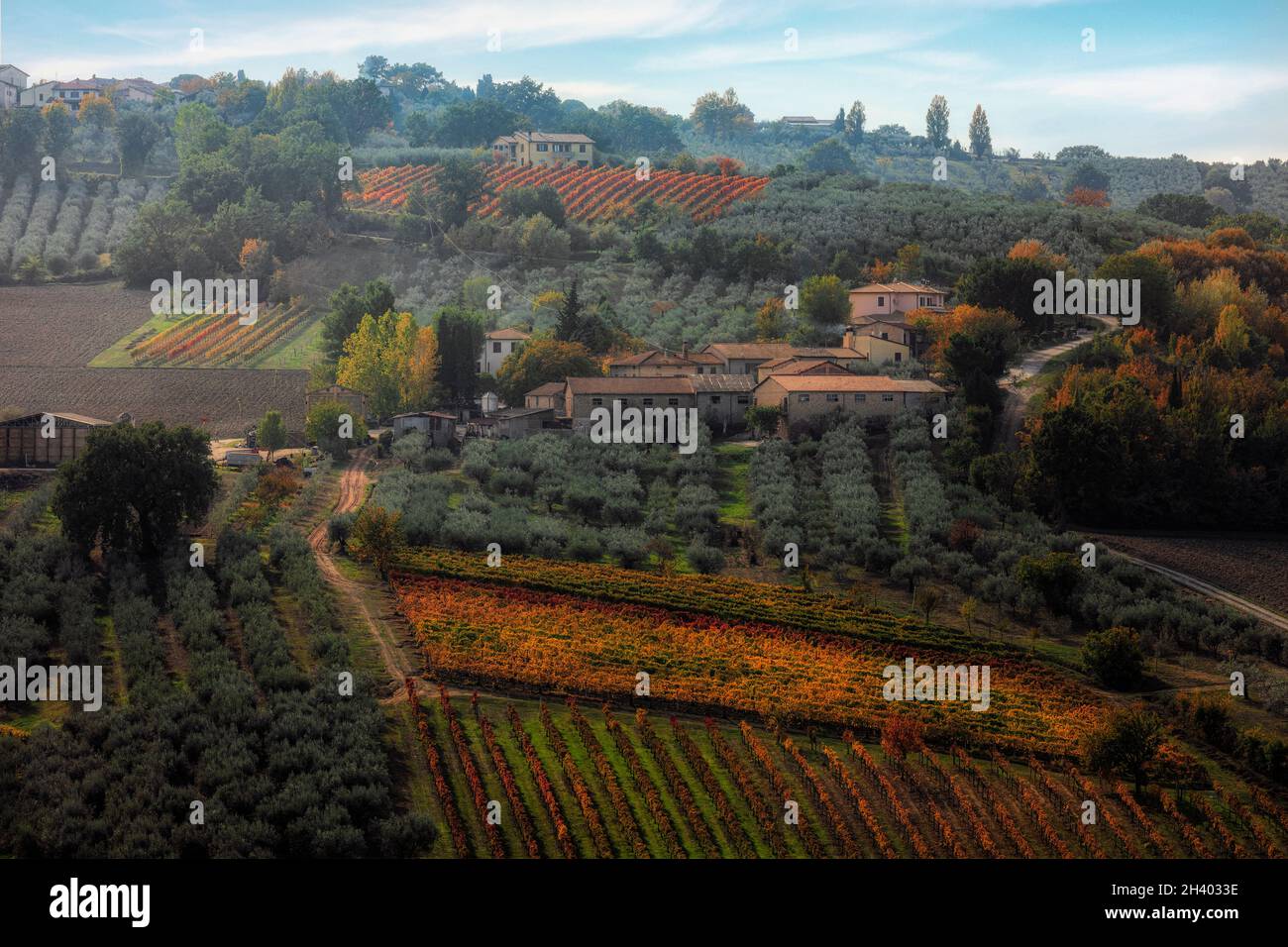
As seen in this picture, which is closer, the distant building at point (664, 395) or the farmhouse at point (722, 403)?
the distant building at point (664, 395)

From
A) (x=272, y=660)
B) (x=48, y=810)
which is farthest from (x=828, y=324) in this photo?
(x=48, y=810)

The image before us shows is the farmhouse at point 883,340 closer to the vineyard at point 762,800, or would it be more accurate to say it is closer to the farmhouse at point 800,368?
the farmhouse at point 800,368

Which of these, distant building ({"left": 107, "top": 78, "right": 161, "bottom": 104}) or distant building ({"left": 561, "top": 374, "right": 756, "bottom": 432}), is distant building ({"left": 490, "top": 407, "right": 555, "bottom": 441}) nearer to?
distant building ({"left": 561, "top": 374, "right": 756, "bottom": 432})

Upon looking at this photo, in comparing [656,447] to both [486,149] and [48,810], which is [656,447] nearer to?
[48,810]

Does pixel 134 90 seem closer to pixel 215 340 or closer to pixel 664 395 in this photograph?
pixel 215 340

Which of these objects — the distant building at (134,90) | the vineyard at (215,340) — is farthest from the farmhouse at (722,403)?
the distant building at (134,90)

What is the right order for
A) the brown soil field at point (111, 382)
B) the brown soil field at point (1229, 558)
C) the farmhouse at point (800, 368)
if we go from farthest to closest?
the brown soil field at point (111, 382) < the farmhouse at point (800, 368) < the brown soil field at point (1229, 558)

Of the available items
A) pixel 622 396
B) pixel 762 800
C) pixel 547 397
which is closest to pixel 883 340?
pixel 622 396
